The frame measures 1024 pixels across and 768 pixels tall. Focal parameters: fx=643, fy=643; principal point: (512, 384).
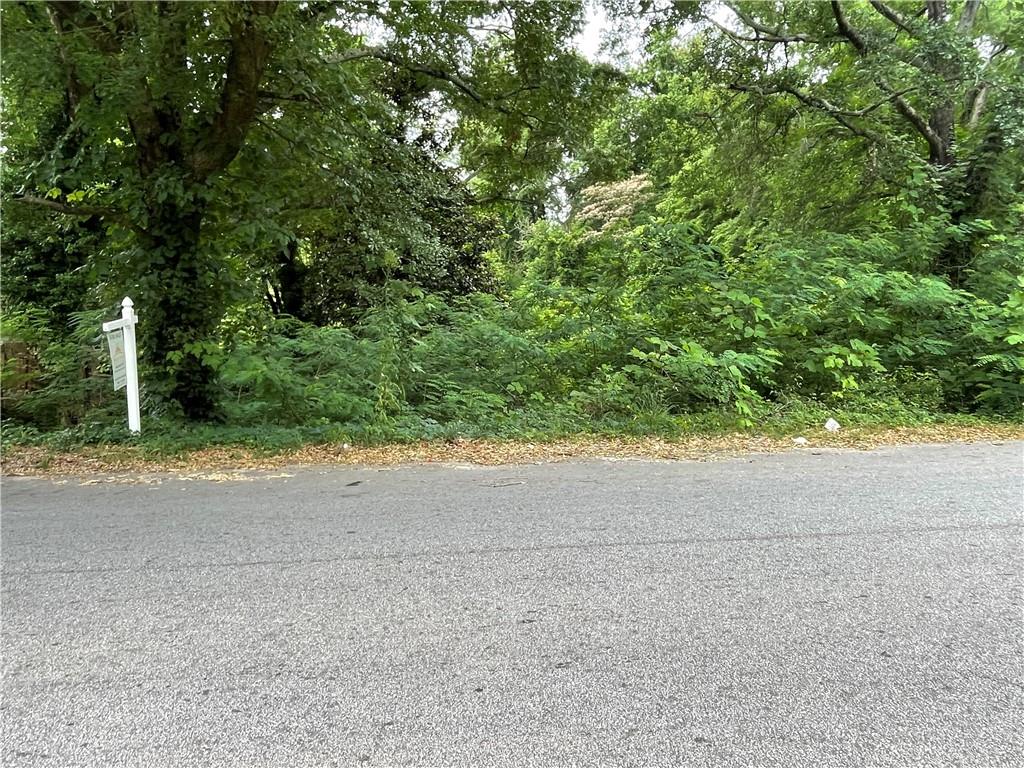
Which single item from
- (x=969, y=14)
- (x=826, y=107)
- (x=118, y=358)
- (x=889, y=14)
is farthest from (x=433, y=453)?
(x=969, y=14)

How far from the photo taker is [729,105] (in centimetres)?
1230

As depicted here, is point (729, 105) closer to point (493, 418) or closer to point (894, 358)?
point (894, 358)

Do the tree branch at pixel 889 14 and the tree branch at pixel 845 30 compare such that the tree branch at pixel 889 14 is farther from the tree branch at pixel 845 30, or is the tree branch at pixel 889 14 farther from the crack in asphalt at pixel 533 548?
the crack in asphalt at pixel 533 548

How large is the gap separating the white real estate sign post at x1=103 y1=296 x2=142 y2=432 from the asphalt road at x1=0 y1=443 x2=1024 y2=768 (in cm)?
187

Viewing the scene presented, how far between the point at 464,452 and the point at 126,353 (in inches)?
135

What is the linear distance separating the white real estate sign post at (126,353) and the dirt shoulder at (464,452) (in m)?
0.53

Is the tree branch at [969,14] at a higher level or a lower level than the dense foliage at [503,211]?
higher

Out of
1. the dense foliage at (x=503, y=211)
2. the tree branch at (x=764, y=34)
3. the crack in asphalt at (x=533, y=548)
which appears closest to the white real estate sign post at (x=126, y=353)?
the dense foliage at (x=503, y=211)

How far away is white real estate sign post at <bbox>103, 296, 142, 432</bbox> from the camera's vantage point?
6.27 metres

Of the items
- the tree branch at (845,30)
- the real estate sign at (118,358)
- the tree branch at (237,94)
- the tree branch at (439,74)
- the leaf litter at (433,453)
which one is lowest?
the leaf litter at (433,453)

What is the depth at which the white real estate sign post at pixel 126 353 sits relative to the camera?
6.27 meters

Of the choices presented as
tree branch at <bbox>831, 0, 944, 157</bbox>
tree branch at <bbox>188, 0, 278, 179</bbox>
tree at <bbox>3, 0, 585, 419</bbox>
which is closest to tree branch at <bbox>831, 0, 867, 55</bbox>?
tree branch at <bbox>831, 0, 944, 157</bbox>

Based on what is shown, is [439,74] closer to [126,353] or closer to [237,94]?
[237,94]

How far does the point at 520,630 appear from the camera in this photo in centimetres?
275
